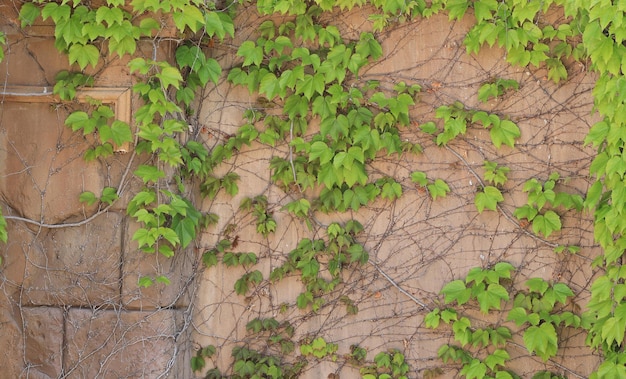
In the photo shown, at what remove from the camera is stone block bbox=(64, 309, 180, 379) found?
4.04 m

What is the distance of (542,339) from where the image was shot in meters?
3.88

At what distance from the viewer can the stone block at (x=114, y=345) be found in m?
4.04

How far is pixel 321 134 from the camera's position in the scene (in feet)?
13.4

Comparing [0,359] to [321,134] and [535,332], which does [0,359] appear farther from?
[535,332]

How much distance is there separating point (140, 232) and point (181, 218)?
8.6 inches

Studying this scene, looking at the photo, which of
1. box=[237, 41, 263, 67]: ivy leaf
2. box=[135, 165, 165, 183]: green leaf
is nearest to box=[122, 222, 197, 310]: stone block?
box=[135, 165, 165, 183]: green leaf

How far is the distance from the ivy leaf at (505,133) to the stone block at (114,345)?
1.71 metres

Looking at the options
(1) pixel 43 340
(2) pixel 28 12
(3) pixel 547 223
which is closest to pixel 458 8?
(3) pixel 547 223

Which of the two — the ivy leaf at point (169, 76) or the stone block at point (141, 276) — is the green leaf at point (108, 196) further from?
the ivy leaf at point (169, 76)

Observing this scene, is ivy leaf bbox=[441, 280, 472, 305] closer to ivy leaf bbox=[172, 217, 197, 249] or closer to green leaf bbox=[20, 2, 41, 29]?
ivy leaf bbox=[172, 217, 197, 249]

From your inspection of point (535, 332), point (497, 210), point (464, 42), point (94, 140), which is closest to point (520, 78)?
point (464, 42)

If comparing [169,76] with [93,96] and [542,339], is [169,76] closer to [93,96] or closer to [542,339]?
[93,96]

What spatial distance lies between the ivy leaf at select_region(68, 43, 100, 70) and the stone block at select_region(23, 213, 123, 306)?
0.70m

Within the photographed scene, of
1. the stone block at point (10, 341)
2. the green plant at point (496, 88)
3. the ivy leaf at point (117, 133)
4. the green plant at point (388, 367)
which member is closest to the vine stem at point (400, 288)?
the green plant at point (388, 367)
